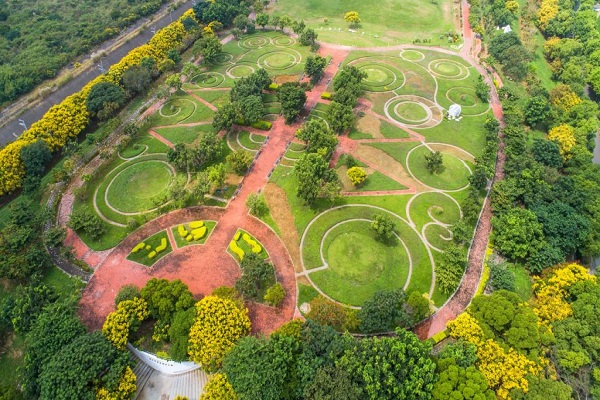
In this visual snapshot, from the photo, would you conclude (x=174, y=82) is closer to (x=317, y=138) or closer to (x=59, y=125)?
(x=59, y=125)

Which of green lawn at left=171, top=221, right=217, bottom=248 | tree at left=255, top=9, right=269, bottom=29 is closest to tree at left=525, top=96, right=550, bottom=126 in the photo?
green lawn at left=171, top=221, right=217, bottom=248

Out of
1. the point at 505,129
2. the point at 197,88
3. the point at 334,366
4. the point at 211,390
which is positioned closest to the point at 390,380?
the point at 334,366

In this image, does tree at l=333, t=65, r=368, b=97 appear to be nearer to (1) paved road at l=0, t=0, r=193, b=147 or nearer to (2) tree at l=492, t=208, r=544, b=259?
(2) tree at l=492, t=208, r=544, b=259

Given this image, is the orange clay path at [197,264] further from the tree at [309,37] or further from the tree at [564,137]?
the tree at [564,137]

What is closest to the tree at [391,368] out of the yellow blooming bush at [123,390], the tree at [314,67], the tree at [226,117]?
the yellow blooming bush at [123,390]

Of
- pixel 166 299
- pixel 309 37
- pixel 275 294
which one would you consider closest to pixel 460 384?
pixel 275 294
